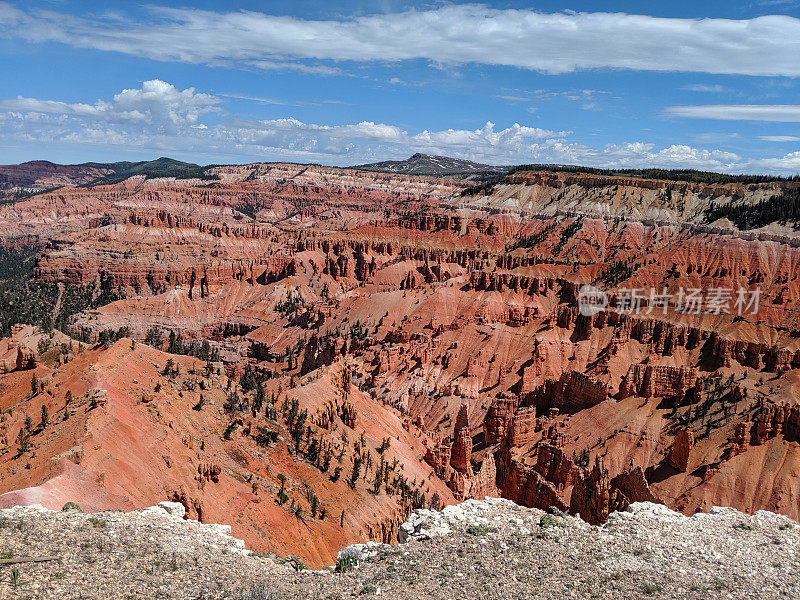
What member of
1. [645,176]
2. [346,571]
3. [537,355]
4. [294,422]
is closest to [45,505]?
[346,571]

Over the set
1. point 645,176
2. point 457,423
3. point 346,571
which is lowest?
point 457,423

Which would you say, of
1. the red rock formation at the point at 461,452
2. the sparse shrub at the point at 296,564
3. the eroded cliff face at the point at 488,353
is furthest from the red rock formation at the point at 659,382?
the sparse shrub at the point at 296,564

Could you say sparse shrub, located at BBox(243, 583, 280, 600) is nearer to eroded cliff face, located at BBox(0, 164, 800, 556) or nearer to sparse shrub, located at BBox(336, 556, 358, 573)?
sparse shrub, located at BBox(336, 556, 358, 573)

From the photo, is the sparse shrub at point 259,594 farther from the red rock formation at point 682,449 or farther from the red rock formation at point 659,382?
the red rock formation at point 659,382

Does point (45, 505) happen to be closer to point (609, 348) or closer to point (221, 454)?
point (221, 454)

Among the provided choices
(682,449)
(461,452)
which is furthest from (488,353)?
(682,449)
